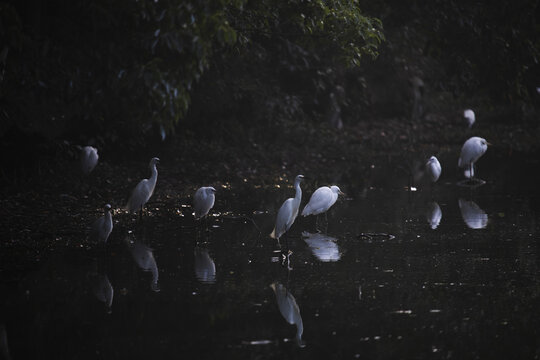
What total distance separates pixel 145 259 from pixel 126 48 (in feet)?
12.2

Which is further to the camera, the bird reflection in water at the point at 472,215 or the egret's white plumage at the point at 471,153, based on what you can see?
the egret's white plumage at the point at 471,153

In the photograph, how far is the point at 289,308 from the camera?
673cm

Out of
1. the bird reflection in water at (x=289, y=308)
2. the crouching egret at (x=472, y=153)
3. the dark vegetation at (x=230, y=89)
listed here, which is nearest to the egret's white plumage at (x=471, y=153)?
the crouching egret at (x=472, y=153)

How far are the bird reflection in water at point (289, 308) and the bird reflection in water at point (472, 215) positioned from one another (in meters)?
4.02

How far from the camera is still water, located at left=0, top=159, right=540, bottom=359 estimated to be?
19.0 feet

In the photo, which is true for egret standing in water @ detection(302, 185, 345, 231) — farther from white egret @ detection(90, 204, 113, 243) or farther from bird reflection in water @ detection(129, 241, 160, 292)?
white egret @ detection(90, 204, 113, 243)

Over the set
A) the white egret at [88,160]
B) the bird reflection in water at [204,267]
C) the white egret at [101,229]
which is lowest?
the bird reflection in water at [204,267]

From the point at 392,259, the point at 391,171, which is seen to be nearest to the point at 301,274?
the point at 392,259

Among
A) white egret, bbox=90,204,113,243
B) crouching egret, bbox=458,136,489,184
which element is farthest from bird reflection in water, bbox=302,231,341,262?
crouching egret, bbox=458,136,489,184

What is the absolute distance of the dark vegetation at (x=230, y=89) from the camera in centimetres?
991

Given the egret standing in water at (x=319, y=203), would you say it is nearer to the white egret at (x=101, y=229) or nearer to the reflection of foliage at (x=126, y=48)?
the reflection of foliage at (x=126, y=48)

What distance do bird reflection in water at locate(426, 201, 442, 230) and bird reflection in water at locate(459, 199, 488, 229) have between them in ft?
1.20

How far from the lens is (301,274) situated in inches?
312

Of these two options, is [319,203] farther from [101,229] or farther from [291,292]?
[291,292]
